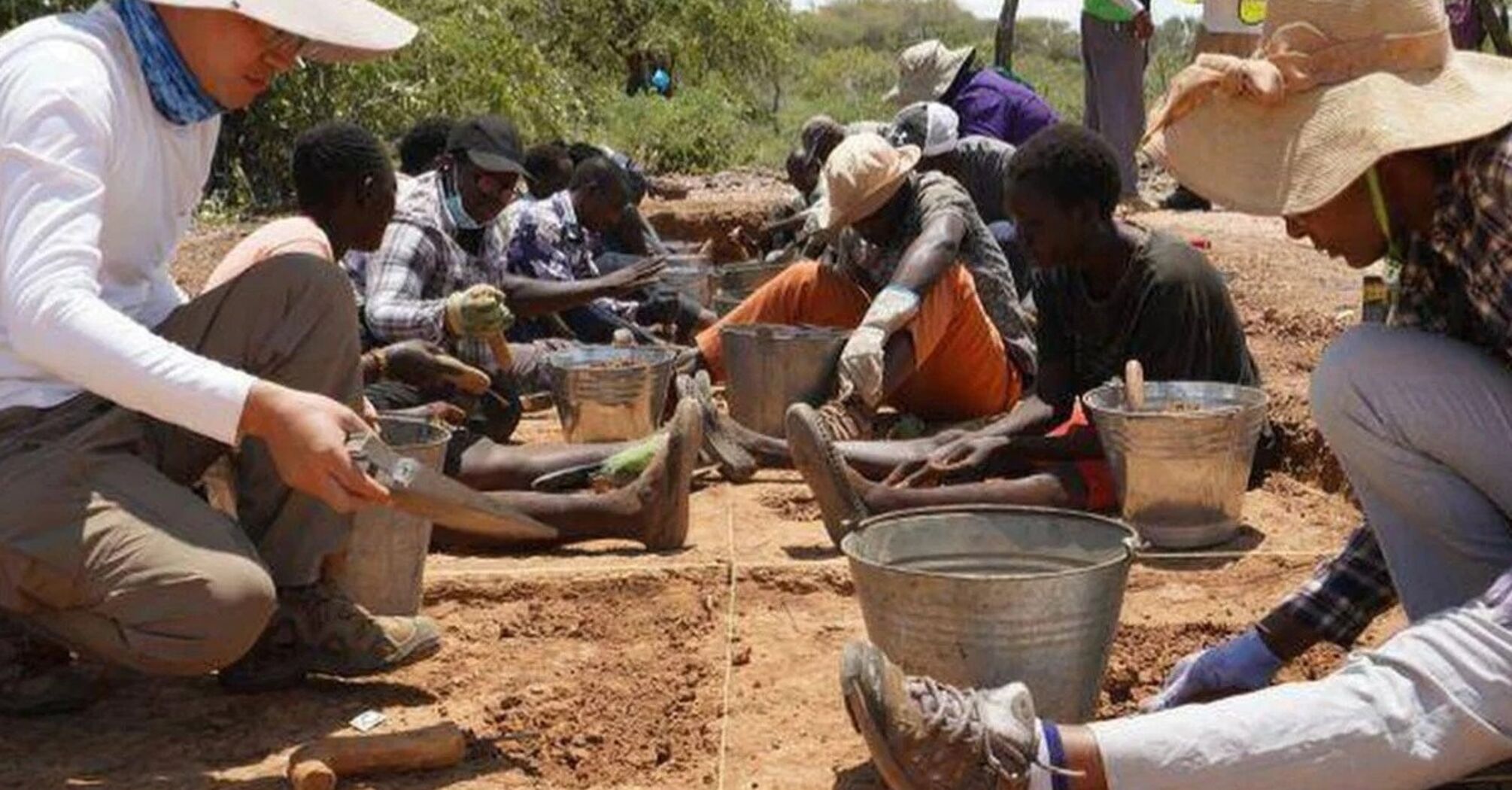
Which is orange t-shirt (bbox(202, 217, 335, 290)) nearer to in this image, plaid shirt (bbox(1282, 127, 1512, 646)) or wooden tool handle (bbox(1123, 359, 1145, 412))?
wooden tool handle (bbox(1123, 359, 1145, 412))

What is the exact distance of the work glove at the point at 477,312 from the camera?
16.9ft

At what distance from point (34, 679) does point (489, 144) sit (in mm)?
2890

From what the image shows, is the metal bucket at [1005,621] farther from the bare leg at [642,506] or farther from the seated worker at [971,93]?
the seated worker at [971,93]

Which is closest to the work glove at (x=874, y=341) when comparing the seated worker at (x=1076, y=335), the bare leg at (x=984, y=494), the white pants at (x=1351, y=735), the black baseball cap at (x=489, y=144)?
the seated worker at (x=1076, y=335)

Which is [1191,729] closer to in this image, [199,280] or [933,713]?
[933,713]

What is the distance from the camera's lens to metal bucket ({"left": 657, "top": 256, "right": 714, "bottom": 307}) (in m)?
7.84

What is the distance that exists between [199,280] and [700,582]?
17.3 feet

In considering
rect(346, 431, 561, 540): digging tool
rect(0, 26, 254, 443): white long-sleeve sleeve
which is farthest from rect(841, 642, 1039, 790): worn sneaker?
rect(0, 26, 254, 443): white long-sleeve sleeve

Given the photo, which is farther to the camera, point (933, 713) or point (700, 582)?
point (700, 582)

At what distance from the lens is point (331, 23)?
314 cm

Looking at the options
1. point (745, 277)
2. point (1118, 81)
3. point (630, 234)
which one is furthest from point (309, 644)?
point (1118, 81)

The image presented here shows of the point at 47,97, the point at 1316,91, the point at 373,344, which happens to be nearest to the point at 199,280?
the point at 373,344

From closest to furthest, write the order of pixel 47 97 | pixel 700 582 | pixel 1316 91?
pixel 1316 91 → pixel 47 97 → pixel 700 582

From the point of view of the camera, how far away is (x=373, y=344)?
5445 millimetres
